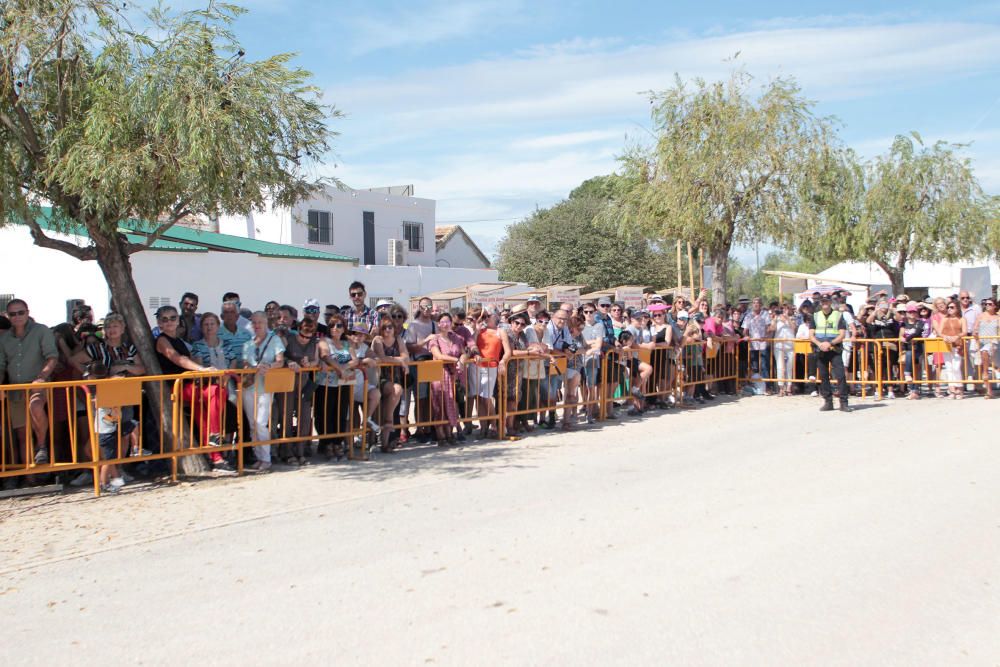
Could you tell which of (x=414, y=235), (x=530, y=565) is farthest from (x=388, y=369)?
(x=414, y=235)

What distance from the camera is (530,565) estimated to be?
586 centimetres

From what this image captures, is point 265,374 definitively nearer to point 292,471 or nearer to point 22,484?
point 292,471

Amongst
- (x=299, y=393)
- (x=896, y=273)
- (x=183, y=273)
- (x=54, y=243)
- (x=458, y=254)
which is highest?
(x=458, y=254)

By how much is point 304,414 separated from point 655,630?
6118mm

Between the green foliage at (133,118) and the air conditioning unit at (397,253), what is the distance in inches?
1367

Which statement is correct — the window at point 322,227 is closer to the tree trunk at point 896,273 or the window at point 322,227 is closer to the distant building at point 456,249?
the distant building at point 456,249

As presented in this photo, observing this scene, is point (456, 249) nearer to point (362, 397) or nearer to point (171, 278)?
point (171, 278)

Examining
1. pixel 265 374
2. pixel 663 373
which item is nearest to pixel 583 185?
pixel 663 373

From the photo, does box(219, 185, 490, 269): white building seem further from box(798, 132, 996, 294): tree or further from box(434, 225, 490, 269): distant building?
box(798, 132, 996, 294): tree

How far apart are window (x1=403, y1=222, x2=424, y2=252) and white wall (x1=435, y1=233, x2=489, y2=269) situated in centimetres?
578

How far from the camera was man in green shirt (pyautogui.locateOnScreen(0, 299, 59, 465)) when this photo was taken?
816 centimetres

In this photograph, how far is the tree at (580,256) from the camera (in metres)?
54.5

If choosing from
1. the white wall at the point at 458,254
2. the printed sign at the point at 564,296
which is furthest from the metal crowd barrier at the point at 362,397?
the white wall at the point at 458,254

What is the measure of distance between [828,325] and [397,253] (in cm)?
3126
